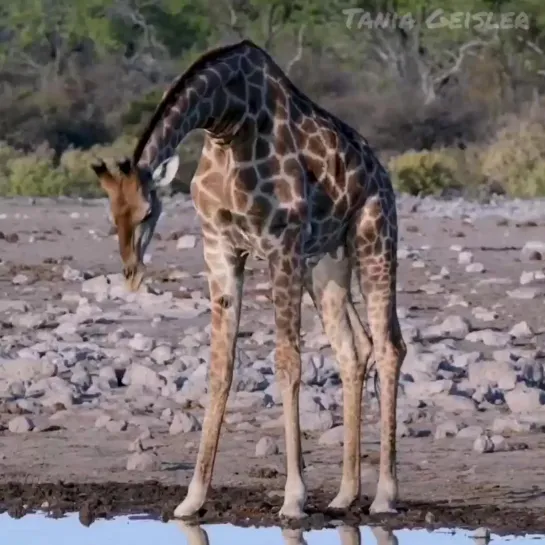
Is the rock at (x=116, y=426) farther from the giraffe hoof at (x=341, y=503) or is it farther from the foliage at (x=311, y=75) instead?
the foliage at (x=311, y=75)

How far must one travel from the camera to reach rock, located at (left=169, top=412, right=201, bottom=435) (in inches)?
328

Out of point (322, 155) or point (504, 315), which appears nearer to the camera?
point (322, 155)

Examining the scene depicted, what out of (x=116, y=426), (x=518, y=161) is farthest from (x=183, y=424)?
(x=518, y=161)

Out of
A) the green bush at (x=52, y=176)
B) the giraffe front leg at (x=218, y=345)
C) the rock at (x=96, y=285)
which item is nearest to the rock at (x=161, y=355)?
the rock at (x=96, y=285)

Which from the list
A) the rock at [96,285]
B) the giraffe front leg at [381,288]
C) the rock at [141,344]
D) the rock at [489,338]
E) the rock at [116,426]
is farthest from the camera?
the rock at [96,285]

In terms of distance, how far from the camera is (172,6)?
121 feet

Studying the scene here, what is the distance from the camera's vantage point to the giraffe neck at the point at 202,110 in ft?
20.1

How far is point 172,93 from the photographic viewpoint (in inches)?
248

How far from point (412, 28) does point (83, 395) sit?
2590 cm

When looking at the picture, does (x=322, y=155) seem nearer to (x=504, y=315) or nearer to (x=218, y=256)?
(x=218, y=256)

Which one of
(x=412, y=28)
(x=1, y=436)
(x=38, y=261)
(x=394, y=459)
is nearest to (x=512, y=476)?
(x=394, y=459)

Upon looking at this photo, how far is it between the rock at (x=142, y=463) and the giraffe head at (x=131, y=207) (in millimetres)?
1826

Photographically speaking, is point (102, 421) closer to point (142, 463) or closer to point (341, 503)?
point (142, 463)

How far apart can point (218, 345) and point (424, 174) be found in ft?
55.6
